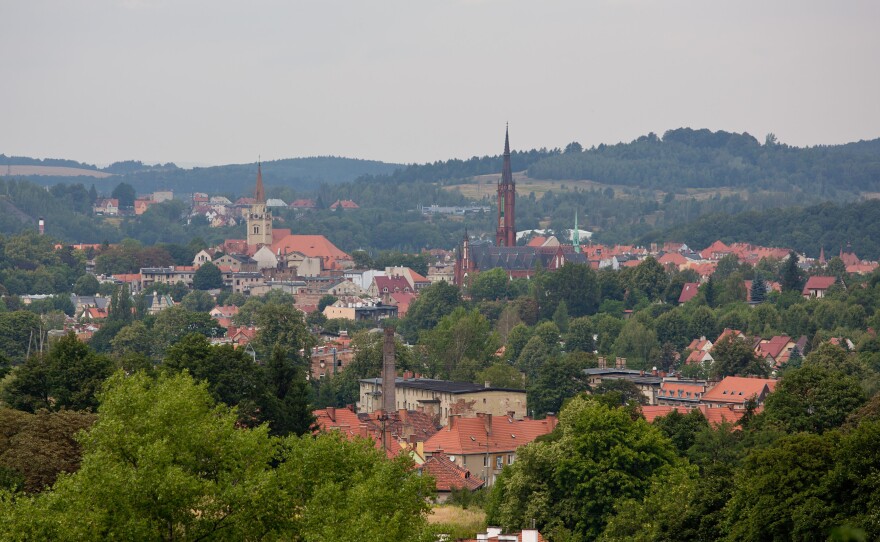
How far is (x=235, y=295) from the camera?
188 m

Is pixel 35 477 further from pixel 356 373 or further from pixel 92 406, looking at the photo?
pixel 356 373

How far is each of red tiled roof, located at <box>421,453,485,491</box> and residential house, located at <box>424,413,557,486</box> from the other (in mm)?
2942

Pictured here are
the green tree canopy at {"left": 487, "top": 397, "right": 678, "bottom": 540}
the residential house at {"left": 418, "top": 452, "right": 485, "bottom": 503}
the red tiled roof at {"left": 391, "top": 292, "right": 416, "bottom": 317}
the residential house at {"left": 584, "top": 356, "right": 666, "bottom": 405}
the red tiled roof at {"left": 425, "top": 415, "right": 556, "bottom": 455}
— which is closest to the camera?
the green tree canopy at {"left": 487, "top": 397, "right": 678, "bottom": 540}

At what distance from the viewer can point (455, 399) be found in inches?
3383

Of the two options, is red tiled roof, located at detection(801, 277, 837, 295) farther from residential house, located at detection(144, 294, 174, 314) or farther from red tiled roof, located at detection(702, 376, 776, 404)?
red tiled roof, located at detection(702, 376, 776, 404)

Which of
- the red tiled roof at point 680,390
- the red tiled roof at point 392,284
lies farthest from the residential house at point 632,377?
the red tiled roof at point 392,284

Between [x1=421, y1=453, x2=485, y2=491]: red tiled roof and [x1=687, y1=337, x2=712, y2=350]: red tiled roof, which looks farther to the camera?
[x1=687, y1=337, x2=712, y2=350]: red tiled roof

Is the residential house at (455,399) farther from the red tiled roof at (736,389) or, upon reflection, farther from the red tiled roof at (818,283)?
the red tiled roof at (818,283)

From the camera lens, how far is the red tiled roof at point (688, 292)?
153 metres

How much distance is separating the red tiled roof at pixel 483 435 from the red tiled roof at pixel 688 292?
80.6 metres

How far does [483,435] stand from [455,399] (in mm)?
15343

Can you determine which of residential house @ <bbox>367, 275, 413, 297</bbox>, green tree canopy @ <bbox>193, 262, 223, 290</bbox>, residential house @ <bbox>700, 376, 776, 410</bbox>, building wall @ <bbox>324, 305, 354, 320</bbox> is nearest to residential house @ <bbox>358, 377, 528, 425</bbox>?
residential house @ <bbox>700, 376, 776, 410</bbox>

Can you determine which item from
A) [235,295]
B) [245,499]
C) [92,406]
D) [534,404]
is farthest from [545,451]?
[235,295]

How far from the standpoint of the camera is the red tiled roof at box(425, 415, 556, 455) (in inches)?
2721
